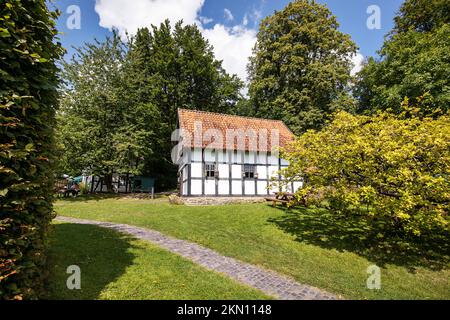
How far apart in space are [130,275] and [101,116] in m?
19.3

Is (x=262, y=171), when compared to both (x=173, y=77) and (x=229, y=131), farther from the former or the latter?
(x=173, y=77)

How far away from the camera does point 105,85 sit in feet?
70.1

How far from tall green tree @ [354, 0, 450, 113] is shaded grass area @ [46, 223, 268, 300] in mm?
16290

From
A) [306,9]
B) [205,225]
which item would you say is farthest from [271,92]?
[205,225]

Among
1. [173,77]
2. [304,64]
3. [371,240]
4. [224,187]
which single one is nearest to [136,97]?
[173,77]

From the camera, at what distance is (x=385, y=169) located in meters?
7.52

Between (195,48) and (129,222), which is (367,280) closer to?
(129,222)

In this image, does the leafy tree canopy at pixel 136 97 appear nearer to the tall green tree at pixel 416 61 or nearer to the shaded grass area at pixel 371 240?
the shaded grass area at pixel 371 240

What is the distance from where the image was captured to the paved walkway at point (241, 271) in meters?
5.16

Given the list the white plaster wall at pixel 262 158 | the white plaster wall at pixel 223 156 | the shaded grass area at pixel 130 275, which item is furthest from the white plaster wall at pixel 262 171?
the shaded grass area at pixel 130 275

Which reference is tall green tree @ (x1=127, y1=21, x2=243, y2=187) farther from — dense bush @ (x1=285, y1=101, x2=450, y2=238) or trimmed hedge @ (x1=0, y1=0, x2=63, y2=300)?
trimmed hedge @ (x1=0, y1=0, x2=63, y2=300)

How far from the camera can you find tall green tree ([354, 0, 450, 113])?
16391 millimetres

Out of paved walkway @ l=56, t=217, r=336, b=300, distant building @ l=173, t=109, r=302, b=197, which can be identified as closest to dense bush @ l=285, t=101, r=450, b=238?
paved walkway @ l=56, t=217, r=336, b=300

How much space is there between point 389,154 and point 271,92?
78.6 ft
